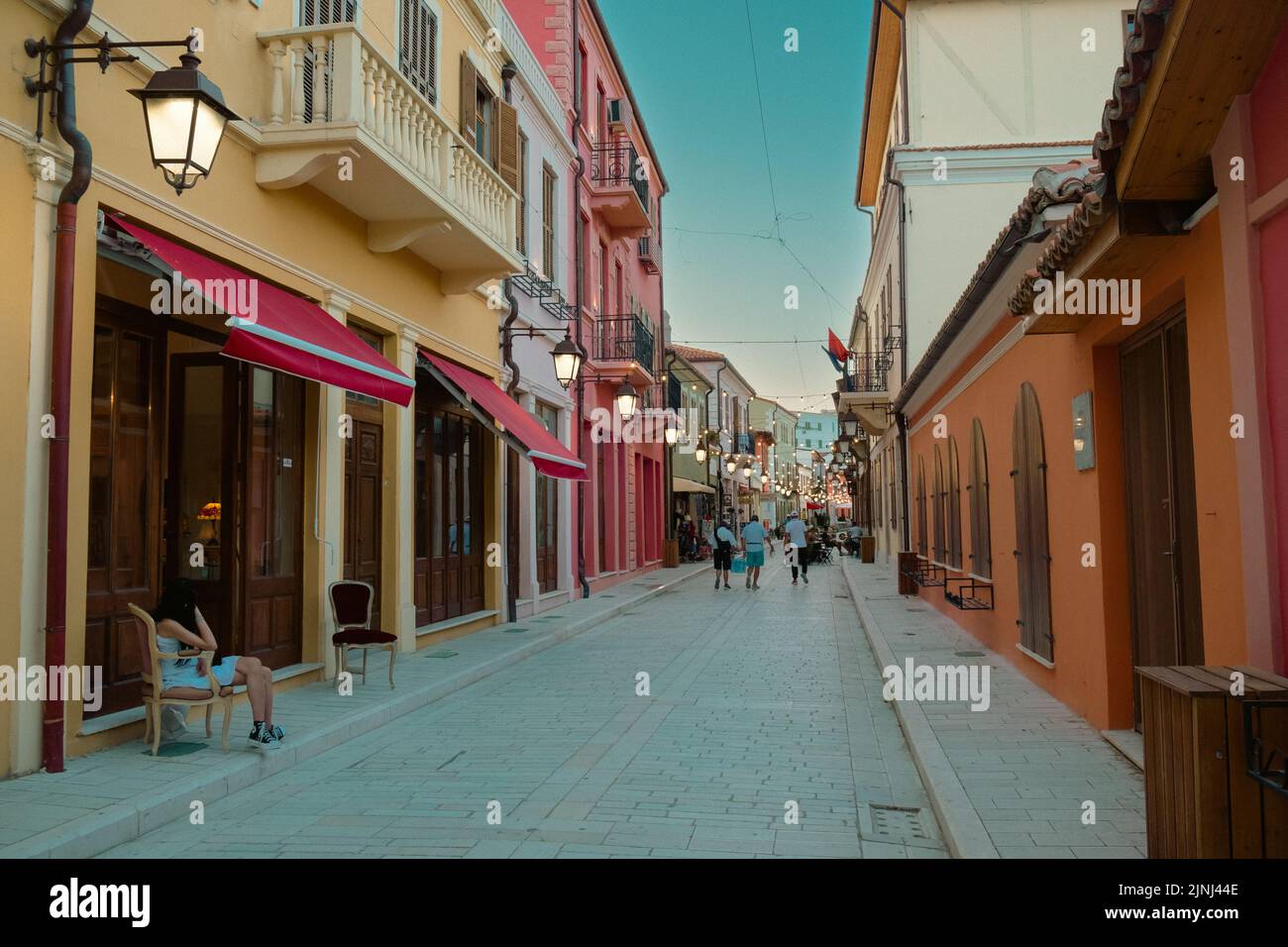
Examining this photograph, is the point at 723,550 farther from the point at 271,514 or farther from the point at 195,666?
the point at 195,666

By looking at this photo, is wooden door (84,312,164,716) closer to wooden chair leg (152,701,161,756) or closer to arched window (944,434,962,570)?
wooden chair leg (152,701,161,756)

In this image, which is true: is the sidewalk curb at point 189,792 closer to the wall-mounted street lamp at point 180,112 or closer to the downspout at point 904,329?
the wall-mounted street lamp at point 180,112

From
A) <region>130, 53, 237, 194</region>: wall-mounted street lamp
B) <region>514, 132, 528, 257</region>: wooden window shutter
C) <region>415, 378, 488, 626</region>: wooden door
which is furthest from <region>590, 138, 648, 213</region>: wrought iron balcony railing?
<region>130, 53, 237, 194</region>: wall-mounted street lamp

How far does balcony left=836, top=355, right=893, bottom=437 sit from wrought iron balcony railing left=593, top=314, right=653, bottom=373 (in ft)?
20.3

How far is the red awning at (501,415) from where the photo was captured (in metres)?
12.0

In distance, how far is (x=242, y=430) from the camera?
8422 millimetres

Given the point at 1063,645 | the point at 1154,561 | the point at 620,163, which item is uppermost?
the point at 620,163

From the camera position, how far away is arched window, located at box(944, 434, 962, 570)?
43.0 ft

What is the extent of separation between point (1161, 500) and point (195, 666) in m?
6.32

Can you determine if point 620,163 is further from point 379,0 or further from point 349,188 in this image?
point 349,188

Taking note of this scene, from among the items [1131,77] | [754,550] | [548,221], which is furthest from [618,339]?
[1131,77]

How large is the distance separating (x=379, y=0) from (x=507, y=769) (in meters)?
8.31


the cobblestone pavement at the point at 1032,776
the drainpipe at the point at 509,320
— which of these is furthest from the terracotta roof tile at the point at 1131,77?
the drainpipe at the point at 509,320

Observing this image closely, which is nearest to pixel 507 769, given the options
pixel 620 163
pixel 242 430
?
pixel 242 430
